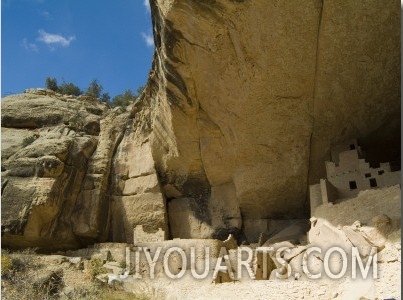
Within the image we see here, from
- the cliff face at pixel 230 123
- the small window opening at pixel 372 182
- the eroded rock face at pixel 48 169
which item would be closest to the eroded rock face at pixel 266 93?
the cliff face at pixel 230 123

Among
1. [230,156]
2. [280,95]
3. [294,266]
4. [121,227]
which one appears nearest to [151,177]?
[121,227]

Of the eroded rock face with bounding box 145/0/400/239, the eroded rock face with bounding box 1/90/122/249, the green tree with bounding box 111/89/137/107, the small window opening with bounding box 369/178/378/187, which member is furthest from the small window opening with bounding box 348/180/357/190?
the green tree with bounding box 111/89/137/107

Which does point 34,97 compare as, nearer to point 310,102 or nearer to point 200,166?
point 200,166

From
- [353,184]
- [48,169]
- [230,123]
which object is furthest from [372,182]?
[48,169]

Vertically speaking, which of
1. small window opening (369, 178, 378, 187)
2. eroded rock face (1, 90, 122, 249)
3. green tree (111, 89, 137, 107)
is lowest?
small window opening (369, 178, 378, 187)

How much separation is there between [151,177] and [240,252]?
304 inches

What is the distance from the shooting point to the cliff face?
11508 mm

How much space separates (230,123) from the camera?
48.3ft

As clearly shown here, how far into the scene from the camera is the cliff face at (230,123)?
37.8ft

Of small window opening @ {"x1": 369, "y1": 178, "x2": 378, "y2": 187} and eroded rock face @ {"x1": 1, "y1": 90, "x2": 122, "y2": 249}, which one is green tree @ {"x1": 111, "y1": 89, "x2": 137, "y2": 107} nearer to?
eroded rock face @ {"x1": 1, "y1": 90, "x2": 122, "y2": 249}

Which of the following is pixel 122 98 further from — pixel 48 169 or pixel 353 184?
pixel 353 184

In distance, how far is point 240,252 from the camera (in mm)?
11398

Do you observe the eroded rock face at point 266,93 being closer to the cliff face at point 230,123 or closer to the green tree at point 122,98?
the cliff face at point 230,123

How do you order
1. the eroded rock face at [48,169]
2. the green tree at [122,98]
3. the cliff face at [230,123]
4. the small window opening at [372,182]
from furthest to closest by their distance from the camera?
the green tree at [122,98] → the eroded rock face at [48,169] → the small window opening at [372,182] → the cliff face at [230,123]
